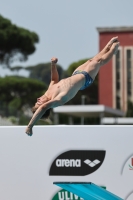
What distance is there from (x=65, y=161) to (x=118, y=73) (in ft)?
173

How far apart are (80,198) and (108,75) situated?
5280 cm

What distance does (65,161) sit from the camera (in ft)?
30.7

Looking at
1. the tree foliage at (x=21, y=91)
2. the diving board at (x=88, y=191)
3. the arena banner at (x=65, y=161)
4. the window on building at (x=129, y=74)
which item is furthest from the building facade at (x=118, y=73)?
the diving board at (x=88, y=191)

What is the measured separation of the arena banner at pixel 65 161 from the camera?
9.20 metres

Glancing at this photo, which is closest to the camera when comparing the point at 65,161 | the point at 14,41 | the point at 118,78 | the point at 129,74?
the point at 65,161

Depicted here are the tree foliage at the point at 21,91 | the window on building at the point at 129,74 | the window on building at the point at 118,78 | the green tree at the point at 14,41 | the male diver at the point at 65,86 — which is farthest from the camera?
the window on building at the point at 118,78

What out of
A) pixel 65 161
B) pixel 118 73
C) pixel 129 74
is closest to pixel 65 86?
pixel 65 161

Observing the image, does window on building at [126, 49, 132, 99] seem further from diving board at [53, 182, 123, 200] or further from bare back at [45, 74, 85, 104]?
bare back at [45, 74, 85, 104]

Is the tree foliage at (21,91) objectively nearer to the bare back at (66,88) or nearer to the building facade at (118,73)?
the building facade at (118,73)

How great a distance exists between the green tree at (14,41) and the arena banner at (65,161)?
3925 cm

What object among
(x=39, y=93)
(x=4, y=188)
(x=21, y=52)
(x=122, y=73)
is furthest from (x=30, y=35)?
(x=4, y=188)

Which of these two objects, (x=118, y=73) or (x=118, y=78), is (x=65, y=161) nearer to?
(x=118, y=73)

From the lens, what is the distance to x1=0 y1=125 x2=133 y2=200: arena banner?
9.20 meters

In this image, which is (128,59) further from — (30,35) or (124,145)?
(124,145)
